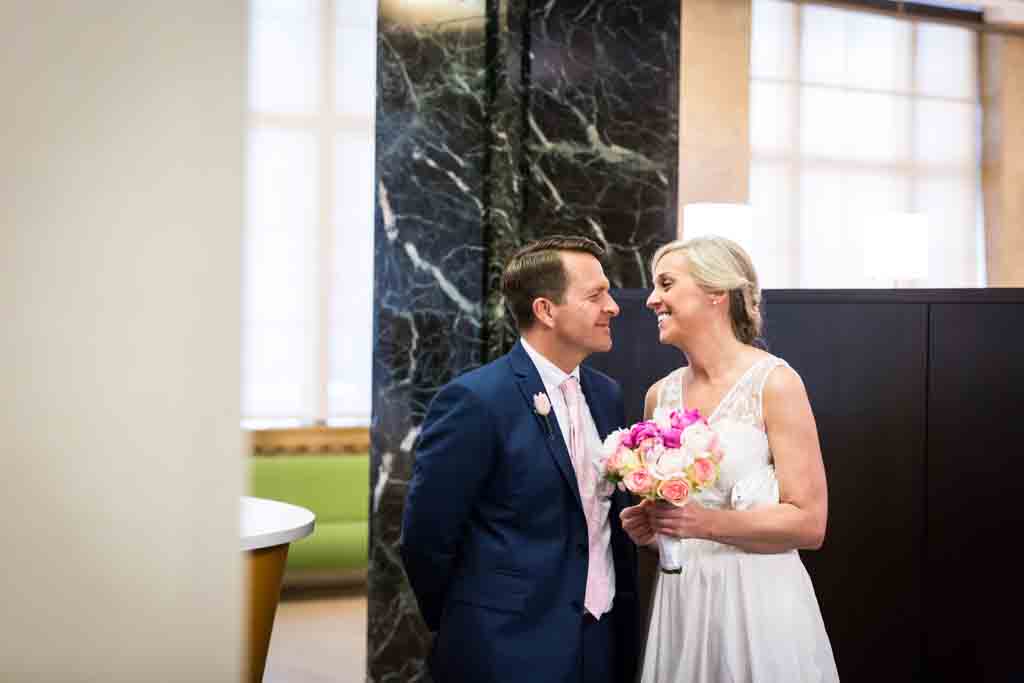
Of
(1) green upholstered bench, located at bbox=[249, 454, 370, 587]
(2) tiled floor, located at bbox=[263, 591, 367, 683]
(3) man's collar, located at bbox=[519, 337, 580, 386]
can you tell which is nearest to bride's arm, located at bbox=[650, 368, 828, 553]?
(3) man's collar, located at bbox=[519, 337, 580, 386]

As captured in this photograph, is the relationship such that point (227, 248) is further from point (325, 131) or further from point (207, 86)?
point (325, 131)

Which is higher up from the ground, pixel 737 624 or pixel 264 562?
pixel 737 624

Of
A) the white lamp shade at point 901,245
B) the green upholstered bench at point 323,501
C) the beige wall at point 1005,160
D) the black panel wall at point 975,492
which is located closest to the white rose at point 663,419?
the black panel wall at point 975,492

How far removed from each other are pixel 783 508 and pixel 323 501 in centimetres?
562

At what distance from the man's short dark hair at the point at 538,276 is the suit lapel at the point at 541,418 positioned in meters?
0.11

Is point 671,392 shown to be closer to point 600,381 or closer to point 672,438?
point 600,381

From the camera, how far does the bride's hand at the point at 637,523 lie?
9.30ft

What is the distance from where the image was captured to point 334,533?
7.93 m

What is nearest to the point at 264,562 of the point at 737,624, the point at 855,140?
the point at 737,624

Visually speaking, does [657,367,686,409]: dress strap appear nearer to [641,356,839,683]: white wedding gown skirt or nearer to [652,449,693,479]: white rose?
[641,356,839,683]: white wedding gown skirt

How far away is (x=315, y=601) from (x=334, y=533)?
48cm

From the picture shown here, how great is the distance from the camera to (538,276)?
295 centimetres

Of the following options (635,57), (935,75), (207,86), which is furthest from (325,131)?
(207,86)

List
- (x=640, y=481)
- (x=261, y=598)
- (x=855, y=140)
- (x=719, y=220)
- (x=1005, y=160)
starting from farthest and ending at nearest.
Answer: (x=1005, y=160), (x=855, y=140), (x=719, y=220), (x=261, y=598), (x=640, y=481)
